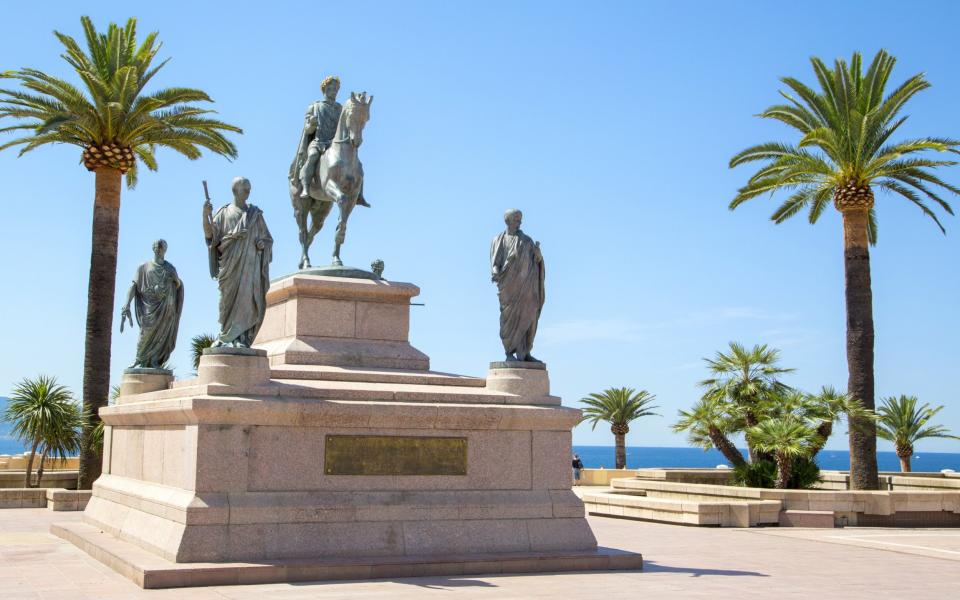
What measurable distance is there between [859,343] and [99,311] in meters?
17.2

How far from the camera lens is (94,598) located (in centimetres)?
973

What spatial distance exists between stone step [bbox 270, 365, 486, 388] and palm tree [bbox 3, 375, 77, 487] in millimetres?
12230

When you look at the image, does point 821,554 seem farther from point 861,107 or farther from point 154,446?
point 861,107

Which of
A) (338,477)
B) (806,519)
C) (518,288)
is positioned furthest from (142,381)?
(806,519)

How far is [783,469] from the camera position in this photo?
22500mm

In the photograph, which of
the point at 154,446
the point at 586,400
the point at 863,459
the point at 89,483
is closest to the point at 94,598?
the point at 154,446

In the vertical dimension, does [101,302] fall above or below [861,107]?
below

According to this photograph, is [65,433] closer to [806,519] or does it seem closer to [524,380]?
[524,380]

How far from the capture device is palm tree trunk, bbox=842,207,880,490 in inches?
949

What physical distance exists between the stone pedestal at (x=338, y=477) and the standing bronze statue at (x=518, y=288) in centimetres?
46

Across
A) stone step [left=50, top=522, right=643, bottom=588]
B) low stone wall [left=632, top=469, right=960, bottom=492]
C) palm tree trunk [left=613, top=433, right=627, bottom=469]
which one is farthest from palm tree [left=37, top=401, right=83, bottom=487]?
palm tree trunk [left=613, top=433, right=627, bottom=469]

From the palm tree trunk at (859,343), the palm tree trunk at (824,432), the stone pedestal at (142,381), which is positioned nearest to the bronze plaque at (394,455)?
the stone pedestal at (142,381)

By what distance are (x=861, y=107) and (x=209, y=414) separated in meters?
19.2

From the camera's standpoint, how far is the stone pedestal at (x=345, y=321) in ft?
46.5
